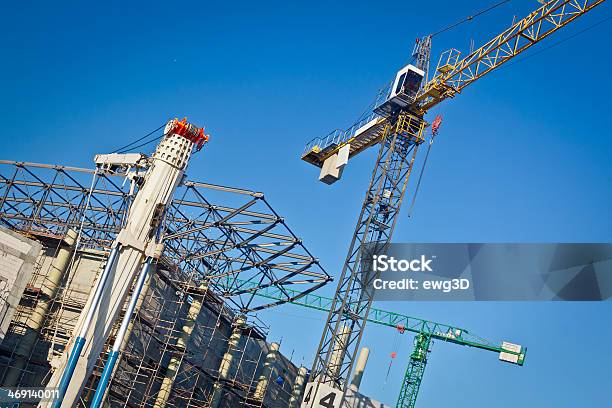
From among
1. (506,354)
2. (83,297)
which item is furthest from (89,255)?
(506,354)

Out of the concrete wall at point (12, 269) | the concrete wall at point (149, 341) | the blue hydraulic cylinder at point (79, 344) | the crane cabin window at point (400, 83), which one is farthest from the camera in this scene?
the crane cabin window at point (400, 83)

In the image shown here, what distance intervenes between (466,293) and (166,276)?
16.1m

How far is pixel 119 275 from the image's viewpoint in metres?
27.9

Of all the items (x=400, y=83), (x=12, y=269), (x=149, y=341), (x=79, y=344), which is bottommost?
(x=79, y=344)

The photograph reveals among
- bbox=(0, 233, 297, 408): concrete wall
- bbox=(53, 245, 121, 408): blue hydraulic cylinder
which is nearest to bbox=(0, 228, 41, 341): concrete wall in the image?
bbox=(0, 233, 297, 408): concrete wall

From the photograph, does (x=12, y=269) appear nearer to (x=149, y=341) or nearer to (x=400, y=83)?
(x=149, y=341)

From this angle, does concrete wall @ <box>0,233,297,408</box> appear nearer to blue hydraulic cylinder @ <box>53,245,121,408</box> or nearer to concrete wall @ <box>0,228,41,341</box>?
concrete wall @ <box>0,228,41,341</box>

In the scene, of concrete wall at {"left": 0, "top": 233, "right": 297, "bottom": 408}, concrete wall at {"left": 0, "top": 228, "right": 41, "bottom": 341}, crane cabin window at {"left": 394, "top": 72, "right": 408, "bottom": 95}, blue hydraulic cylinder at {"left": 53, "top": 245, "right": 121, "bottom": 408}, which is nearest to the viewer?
blue hydraulic cylinder at {"left": 53, "top": 245, "right": 121, "bottom": 408}

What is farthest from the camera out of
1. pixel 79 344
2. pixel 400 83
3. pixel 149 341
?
pixel 400 83

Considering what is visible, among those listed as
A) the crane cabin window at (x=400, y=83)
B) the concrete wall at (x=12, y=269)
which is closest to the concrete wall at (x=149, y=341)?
the concrete wall at (x=12, y=269)

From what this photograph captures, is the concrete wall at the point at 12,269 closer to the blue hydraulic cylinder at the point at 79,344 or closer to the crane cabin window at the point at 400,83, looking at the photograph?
the blue hydraulic cylinder at the point at 79,344

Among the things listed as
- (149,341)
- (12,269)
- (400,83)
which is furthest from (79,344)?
(400,83)

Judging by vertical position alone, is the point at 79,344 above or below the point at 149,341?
below

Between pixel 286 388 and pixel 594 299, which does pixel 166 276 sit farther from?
pixel 594 299
